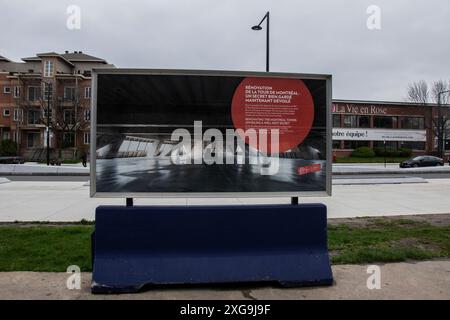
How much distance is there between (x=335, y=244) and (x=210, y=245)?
261 cm

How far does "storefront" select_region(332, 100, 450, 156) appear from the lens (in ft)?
214

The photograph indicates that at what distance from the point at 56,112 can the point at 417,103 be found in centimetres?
5867

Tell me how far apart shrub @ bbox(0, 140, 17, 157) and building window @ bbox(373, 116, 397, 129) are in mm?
57897

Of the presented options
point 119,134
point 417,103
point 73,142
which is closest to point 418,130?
point 417,103

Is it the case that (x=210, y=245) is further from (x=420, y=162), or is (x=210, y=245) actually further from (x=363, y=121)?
(x=363, y=121)

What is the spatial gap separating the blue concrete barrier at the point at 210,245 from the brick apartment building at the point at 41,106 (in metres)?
52.1

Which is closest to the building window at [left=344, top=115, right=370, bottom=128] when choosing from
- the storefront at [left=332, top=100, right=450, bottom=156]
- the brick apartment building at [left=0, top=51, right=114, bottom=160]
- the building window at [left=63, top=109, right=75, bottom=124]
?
the storefront at [left=332, top=100, right=450, bottom=156]

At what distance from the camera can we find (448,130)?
63.2m

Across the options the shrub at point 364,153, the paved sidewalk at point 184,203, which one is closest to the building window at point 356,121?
the shrub at point 364,153

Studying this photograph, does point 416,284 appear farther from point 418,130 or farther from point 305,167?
point 418,130

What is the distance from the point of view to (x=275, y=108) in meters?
4.86

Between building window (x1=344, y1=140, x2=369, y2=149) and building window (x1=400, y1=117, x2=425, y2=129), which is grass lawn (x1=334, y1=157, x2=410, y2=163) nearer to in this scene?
building window (x1=344, y1=140, x2=369, y2=149)
